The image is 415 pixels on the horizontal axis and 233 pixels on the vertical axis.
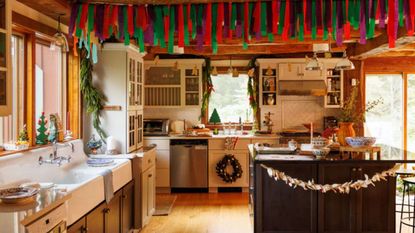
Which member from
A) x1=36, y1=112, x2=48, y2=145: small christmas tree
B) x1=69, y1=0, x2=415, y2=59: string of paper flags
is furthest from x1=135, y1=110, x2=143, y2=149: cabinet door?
x1=69, y1=0, x2=415, y2=59: string of paper flags

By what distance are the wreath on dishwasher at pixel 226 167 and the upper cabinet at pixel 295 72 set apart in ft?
5.74

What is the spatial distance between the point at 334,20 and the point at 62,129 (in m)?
2.97

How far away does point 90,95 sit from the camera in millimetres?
5059

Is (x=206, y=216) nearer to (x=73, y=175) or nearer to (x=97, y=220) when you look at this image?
(x=73, y=175)

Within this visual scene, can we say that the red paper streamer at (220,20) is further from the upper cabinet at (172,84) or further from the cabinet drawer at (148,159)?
the upper cabinet at (172,84)

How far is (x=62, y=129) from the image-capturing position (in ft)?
14.8

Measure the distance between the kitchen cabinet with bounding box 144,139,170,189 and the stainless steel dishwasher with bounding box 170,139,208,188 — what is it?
71 mm

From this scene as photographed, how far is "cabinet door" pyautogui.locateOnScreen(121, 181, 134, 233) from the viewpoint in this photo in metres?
4.59

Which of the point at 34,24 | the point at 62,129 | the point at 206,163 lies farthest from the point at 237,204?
the point at 34,24

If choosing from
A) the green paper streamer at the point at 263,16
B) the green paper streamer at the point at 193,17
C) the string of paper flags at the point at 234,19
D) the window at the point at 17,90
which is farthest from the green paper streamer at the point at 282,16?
the window at the point at 17,90

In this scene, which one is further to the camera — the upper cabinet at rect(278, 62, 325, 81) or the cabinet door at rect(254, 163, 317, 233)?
the upper cabinet at rect(278, 62, 325, 81)

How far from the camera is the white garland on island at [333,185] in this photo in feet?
13.7

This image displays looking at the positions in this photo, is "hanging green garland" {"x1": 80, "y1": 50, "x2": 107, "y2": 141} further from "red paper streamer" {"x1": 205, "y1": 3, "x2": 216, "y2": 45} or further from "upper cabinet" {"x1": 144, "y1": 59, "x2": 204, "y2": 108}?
"upper cabinet" {"x1": 144, "y1": 59, "x2": 204, "y2": 108}

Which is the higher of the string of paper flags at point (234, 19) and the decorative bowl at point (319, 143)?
the string of paper flags at point (234, 19)
